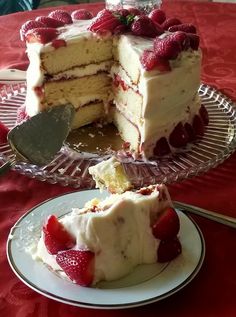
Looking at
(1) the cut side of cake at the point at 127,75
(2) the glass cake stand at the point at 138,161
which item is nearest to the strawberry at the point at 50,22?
(1) the cut side of cake at the point at 127,75

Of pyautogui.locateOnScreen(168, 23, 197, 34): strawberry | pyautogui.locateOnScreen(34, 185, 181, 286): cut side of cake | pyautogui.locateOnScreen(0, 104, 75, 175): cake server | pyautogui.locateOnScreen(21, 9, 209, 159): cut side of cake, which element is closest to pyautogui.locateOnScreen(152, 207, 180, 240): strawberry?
pyautogui.locateOnScreen(34, 185, 181, 286): cut side of cake

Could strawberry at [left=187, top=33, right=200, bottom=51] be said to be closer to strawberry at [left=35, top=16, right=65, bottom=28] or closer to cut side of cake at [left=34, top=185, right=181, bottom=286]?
strawberry at [left=35, top=16, right=65, bottom=28]

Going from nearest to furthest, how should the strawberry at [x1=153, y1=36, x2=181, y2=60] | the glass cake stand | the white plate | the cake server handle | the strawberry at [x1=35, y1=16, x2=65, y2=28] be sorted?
the white plate < the cake server handle < the glass cake stand < the strawberry at [x1=153, y1=36, x2=181, y2=60] < the strawberry at [x1=35, y1=16, x2=65, y2=28]

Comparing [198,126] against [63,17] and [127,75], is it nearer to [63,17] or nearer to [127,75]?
[127,75]

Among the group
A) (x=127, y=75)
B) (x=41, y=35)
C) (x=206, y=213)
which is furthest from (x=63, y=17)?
(x=206, y=213)

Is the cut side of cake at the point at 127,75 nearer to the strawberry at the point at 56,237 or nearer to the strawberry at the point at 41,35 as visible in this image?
the strawberry at the point at 41,35
